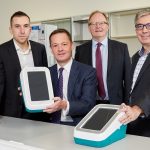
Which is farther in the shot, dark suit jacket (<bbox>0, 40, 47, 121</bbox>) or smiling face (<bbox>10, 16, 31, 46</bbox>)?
smiling face (<bbox>10, 16, 31, 46</bbox>)

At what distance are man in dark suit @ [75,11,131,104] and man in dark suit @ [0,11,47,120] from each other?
552 millimetres

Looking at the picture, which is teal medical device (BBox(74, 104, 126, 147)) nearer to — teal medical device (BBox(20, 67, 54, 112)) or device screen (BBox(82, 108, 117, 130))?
device screen (BBox(82, 108, 117, 130))

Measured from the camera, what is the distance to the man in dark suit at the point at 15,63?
207cm

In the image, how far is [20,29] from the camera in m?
2.24

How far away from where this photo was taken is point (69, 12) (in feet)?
17.8

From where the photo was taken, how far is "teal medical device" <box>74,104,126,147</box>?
1181 millimetres

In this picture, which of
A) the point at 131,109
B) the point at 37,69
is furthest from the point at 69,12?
the point at 131,109

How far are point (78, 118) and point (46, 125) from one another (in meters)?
0.23

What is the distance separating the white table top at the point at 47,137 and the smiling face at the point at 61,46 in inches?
17.7

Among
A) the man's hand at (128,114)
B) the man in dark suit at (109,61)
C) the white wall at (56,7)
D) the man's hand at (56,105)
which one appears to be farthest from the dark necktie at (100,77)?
the white wall at (56,7)

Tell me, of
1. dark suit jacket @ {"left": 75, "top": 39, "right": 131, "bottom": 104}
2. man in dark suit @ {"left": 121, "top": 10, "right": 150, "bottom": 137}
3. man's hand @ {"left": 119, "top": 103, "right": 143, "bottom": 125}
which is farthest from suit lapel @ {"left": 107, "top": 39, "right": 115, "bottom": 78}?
man's hand @ {"left": 119, "top": 103, "right": 143, "bottom": 125}

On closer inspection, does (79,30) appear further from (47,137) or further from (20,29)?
(47,137)

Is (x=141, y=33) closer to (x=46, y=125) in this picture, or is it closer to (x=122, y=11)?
(x=46, y=125)

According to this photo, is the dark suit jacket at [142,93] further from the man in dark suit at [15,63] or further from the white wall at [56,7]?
the white wall at [56,7]
